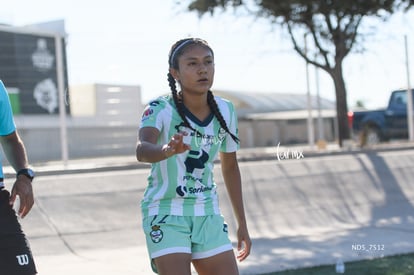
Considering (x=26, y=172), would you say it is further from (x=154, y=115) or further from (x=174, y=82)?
(x=174, y=82)

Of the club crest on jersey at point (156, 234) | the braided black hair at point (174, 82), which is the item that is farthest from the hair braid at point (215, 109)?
Answer: the club crest on jersey at point (156, 234)

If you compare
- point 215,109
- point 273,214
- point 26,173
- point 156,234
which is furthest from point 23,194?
point 273,214

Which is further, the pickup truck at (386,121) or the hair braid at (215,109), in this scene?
the pickup truck at (386,121)

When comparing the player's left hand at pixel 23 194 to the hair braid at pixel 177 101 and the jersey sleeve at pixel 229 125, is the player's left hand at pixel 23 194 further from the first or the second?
the jersey sleeve at pixel 229 125

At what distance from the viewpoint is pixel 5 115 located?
137 inches

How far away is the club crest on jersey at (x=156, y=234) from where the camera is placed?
330cm

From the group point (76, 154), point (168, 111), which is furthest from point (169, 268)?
point (76, 154)

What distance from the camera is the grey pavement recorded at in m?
7.32

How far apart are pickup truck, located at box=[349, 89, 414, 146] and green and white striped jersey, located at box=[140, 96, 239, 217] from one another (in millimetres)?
17960

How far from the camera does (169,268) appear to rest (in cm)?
324

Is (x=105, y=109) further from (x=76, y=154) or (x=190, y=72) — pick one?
(x=190, y=72)

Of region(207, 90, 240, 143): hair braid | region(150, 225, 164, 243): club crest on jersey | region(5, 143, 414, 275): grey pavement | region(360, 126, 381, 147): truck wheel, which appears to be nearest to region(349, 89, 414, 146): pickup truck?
region(360, 126, 381, 147): truck wheel

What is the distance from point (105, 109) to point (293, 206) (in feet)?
95.9

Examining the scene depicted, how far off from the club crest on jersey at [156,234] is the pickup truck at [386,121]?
1814cm
